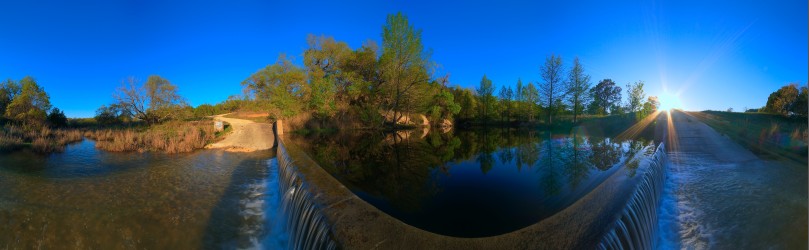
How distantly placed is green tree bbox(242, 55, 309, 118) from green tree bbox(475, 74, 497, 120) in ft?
118

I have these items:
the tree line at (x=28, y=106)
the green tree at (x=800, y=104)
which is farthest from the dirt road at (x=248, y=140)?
the green tree at (x=800, y=104)

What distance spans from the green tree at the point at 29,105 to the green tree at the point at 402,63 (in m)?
30.8

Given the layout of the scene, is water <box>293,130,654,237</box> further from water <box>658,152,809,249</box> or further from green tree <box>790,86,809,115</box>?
green tree <box>790,86,809,115</box>

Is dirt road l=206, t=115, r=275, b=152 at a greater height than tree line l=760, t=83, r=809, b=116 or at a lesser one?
lesser

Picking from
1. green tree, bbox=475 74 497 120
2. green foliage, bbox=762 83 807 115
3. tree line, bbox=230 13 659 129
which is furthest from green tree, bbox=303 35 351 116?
green foliage, bbox=762 83 807 115

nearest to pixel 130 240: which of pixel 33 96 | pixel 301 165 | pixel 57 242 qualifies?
pixel 57 242

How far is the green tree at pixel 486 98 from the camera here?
186 feet

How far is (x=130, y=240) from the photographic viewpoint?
15.0 feet

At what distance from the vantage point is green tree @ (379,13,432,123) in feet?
99.0

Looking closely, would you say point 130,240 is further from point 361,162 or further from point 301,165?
point 361,162

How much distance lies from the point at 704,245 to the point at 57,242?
31.7ft

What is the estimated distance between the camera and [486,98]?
5678 cm

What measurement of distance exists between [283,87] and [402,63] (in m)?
12.5

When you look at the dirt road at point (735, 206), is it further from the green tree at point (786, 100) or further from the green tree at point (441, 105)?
the green tree at point (441, 105)
